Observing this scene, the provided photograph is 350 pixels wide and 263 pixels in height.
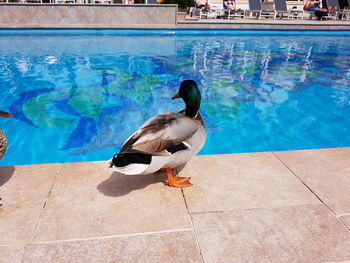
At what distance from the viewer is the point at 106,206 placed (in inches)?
86.0

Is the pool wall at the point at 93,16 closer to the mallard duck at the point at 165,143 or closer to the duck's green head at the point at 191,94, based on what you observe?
the duck's green head at the point at 191,94

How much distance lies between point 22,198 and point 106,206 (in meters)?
0.67

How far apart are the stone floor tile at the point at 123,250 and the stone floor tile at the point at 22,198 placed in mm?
198

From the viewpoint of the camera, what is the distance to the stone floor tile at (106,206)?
77.2 inches

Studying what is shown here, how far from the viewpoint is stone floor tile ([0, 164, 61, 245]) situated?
75.4 inches

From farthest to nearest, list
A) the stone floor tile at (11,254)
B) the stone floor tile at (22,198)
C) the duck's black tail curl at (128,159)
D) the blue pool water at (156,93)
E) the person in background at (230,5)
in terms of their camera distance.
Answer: the person in background at (230,5)
the blue pool water at (156,93)
the duck's black tail curl at (128,159)
the stone floor tile at (22,198)
the stone floor tile at (11,254)

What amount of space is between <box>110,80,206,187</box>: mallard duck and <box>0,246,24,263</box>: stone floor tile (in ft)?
2.48

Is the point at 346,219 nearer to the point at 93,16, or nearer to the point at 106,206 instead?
the point at 106,206

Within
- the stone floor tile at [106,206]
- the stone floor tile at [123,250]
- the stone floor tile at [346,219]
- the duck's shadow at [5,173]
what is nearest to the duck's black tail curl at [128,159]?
the stone floor tile at [106,206]

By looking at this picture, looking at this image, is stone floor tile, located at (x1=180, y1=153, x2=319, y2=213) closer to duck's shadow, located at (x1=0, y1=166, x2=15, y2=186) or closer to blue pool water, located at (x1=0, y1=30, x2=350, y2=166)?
duck's shadow, located at (x1=0, y1=166, x2=15, y2=186)

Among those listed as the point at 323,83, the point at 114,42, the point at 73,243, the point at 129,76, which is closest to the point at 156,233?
the point at 73,243

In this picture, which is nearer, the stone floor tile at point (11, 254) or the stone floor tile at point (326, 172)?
the stone floor tile at point (11, 254)

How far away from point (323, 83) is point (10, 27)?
13116mm

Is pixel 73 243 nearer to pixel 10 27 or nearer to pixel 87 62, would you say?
pixel 87 62
